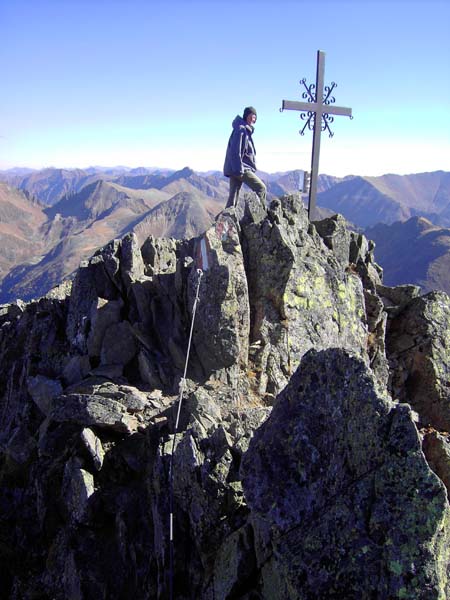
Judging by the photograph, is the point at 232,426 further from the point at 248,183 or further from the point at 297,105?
the point at 297,105

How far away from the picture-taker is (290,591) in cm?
782

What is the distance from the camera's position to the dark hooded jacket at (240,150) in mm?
18934

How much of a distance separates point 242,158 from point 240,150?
1.48ft

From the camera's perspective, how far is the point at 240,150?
63.1 ft

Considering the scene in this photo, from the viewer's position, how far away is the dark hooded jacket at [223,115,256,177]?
18934 mm

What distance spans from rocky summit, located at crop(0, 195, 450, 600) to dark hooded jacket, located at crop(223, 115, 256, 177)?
5.35 feet

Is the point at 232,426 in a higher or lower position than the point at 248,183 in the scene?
lower

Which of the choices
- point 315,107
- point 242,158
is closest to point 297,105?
point 315,107

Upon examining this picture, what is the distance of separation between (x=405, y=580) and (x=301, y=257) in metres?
12.8

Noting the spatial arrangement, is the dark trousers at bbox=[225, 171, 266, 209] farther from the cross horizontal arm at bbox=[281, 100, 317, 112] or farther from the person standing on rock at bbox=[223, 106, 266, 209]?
the cross horizontal arm at bbox=[281, 100, 317, 112]

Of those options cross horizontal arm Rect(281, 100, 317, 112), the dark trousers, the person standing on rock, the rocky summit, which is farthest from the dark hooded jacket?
cross horizontal arm Rect(281, 100, 317, 112)

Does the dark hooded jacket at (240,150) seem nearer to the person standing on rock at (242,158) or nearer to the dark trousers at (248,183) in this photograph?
the person standing on rock at (242,158)

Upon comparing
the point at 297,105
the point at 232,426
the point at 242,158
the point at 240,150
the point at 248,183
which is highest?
the point at 297,105

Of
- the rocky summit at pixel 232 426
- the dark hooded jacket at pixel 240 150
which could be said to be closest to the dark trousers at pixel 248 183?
the dark hooded jacket at pixel 240 150
